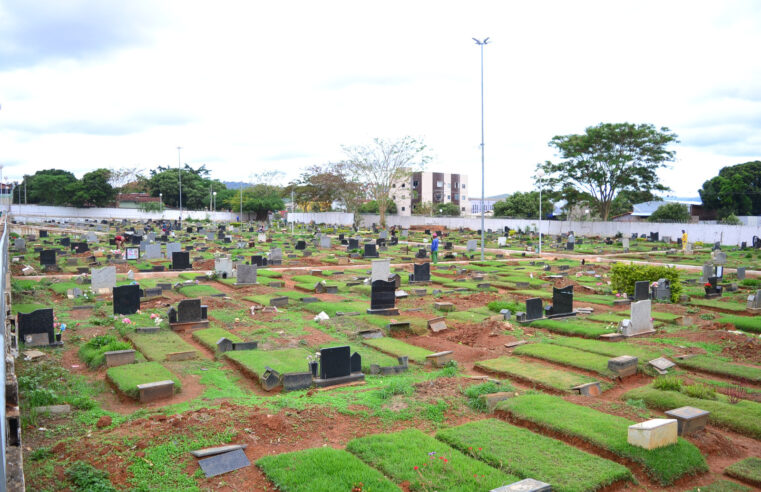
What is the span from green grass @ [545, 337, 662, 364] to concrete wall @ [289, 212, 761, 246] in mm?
43010

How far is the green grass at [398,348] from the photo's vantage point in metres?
11.7

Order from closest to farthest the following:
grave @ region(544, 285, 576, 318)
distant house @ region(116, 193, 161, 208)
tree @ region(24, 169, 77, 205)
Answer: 1. grave @ region(544, 285, 576, 318)
2. tree @ region(24, 169, 77, 205)
3. distant house @ region(116, 193, 161, 208)

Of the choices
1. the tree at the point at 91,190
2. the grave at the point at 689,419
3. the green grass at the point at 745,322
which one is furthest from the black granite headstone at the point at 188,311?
the tree at the point at 91,190

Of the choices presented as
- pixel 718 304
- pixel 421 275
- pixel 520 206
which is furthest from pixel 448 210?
pixel 718 304

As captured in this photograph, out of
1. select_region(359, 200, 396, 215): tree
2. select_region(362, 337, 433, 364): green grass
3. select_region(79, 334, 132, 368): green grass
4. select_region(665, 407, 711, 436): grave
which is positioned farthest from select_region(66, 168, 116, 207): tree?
Result: select_region(665, 407, 711, 436): grave

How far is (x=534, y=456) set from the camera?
6867mm

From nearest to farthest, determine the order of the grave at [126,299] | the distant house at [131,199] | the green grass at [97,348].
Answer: the green grass at [97,348], the grave at [126,299], the distant house at [131,199]

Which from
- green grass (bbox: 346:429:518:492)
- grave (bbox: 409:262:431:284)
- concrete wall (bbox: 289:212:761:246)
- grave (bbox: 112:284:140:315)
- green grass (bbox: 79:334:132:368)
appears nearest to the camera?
green grass (bbox: 346:429:518:492)

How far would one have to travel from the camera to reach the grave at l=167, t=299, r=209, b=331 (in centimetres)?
1403

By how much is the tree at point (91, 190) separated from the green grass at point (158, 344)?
90.4m

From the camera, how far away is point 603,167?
58250 mm

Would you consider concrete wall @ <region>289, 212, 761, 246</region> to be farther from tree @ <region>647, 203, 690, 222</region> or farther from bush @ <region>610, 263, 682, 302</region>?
bush @ <region>610, 263, 682, 302</region>

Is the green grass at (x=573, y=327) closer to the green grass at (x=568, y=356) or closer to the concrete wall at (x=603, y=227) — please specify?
the green grass at (x=568, y=356)

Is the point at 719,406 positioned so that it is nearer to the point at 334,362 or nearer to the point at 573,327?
the point at 573,327
